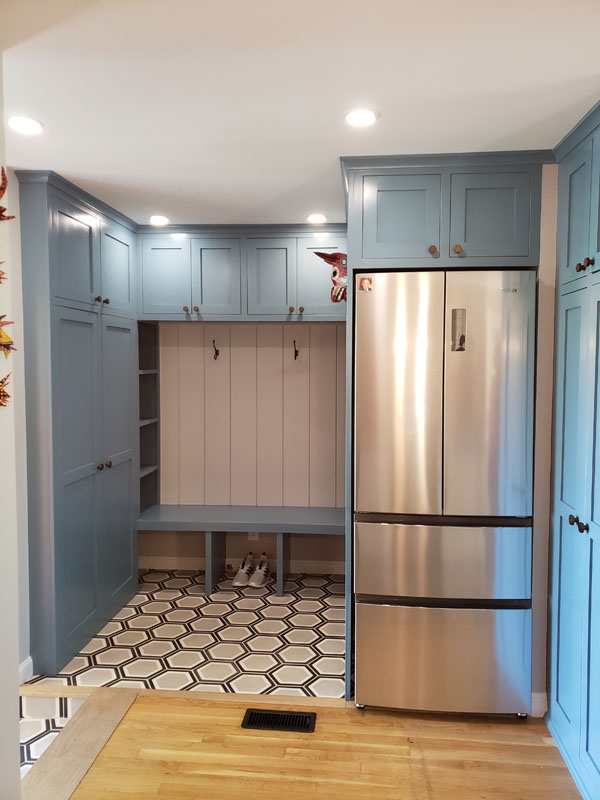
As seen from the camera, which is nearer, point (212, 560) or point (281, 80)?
point (281, 80)

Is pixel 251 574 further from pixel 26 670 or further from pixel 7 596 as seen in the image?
pixel 7 596

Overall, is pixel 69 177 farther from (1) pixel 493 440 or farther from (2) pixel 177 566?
(2) pixel 177 566

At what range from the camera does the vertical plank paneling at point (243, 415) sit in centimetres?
458

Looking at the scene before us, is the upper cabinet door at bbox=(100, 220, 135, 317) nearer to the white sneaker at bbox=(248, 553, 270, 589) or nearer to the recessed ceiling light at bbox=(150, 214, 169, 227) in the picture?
the recessed ceiling light at bbox=(150, 214, 169, 227)

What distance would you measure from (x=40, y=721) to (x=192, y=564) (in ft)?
6.48

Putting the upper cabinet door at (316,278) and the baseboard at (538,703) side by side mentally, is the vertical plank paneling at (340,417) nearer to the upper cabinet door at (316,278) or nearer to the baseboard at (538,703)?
the upper cabinet door at (316,278)

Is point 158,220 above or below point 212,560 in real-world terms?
above

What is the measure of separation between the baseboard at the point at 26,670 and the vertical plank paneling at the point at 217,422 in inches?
71.6

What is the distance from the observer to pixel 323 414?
4.53 meters

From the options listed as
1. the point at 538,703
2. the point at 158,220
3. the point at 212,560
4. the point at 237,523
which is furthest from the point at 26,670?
the point at 158,220

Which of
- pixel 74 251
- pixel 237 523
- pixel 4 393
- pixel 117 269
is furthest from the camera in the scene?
pixel 237 523

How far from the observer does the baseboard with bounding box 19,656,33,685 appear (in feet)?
9.81

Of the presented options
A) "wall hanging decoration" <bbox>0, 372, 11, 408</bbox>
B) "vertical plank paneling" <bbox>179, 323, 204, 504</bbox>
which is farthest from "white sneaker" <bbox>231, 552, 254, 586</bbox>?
"wall hanging decoration" <bbox>0, 372, 11, 408</bbox>

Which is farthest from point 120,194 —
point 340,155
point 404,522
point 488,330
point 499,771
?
point 499,771
